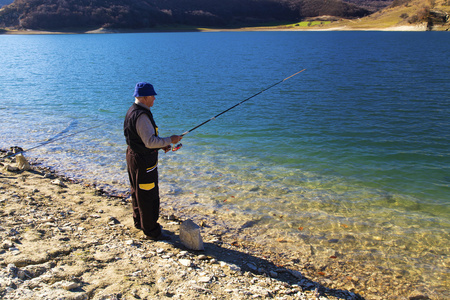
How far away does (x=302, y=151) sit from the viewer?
11117 millimetres

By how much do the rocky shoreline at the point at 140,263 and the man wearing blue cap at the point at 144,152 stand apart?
41 centimetres

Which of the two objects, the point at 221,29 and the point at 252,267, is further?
the point at 221,29

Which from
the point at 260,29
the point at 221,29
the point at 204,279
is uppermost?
the point at 221,29

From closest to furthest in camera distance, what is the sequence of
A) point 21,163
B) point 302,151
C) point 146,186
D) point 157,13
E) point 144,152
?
point 144,152, point 146,186, point 21,163, point 302,151, point 157,13

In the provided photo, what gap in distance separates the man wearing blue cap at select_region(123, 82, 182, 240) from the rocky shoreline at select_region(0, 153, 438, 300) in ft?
1.33

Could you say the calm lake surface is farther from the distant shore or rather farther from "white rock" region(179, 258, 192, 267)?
the distant shore

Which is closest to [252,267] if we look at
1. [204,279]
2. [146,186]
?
[204,279]

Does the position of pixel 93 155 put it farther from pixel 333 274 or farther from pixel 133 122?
pixel 333 274

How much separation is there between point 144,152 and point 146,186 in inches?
20.0

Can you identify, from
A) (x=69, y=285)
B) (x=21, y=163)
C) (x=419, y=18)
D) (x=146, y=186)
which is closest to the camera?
(x=69, y=285)

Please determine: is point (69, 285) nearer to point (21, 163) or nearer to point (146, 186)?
point (146, 186)

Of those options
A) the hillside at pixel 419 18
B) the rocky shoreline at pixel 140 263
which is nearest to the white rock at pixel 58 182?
the rocky shoreline at pixel 140 263

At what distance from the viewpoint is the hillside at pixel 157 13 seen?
408 feet

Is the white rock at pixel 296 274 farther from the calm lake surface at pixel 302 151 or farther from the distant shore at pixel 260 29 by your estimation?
the distant shore at pixel 260 29
